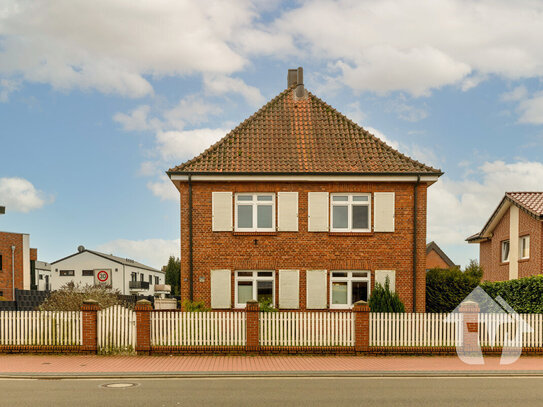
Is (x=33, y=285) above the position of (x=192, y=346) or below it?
below

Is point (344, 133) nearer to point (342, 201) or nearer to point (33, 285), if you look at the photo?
point (342, 201)

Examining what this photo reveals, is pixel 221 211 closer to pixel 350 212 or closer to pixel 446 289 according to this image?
pixel 350 212

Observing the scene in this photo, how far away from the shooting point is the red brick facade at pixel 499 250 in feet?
92.9

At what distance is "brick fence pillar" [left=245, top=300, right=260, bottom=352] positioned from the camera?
55.3ft

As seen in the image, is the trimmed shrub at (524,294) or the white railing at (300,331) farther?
the trimmed shrub at (524,294)

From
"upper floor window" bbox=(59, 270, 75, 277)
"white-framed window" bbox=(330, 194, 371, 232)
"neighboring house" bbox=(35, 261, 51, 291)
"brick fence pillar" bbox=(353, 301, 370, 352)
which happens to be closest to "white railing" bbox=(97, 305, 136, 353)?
"brick fence pillar" bbox=(353, 301, 370, 352)

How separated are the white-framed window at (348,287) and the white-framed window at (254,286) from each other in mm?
2285

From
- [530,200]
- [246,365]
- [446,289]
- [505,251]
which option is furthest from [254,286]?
[505,251]

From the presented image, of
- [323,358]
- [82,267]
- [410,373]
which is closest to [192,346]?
[323,358]

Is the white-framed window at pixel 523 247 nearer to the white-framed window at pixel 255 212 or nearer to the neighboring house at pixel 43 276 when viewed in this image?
the white-framed window at pixel 255 212

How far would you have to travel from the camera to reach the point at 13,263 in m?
58.8

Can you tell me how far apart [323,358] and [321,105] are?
1219 centimetres

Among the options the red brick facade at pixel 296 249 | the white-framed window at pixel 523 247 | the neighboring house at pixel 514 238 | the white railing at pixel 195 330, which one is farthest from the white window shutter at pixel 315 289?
the white-framed window at pixel 523 247

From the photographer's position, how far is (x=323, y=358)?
1662 cm
